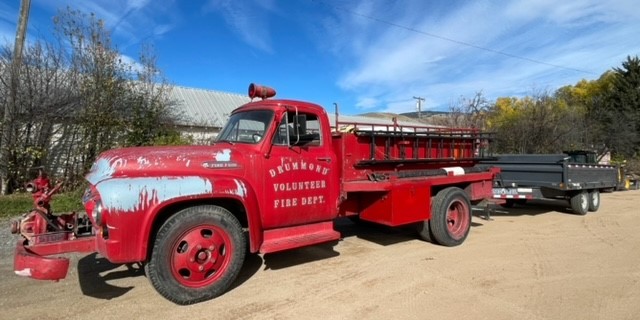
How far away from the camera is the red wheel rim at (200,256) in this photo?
4.28m

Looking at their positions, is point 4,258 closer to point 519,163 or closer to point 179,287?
point 179,287

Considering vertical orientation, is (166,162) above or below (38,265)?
above

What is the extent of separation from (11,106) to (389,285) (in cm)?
1115

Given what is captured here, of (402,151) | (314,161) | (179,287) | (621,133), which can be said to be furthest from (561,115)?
(179,287)

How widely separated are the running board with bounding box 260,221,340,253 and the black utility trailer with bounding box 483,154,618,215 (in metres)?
5.82

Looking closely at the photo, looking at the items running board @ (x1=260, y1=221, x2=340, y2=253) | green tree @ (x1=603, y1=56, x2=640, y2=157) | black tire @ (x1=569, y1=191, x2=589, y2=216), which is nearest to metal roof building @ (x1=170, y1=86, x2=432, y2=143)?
running board @ (x1=260, y1=221, x2=340, y2=253)

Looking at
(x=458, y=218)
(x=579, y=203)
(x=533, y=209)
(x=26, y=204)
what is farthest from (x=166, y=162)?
(x=533, y=209)

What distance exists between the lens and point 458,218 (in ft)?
23.9

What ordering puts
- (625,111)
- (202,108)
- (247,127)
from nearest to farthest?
(247,127) < (202,108) < (625,111)

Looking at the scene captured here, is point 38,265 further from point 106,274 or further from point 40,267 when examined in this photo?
point 106,274

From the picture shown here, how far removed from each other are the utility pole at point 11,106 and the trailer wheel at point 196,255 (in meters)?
9.42

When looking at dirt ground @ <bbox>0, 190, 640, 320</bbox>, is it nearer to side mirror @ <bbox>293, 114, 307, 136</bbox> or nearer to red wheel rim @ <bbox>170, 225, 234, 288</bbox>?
red wheel rim @ <bbox>170, 225, 234, 288</bbox>

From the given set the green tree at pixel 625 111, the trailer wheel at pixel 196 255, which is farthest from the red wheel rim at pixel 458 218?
the green tree at pixel 625 111

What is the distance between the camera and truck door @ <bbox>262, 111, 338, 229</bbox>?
16.3 feet
